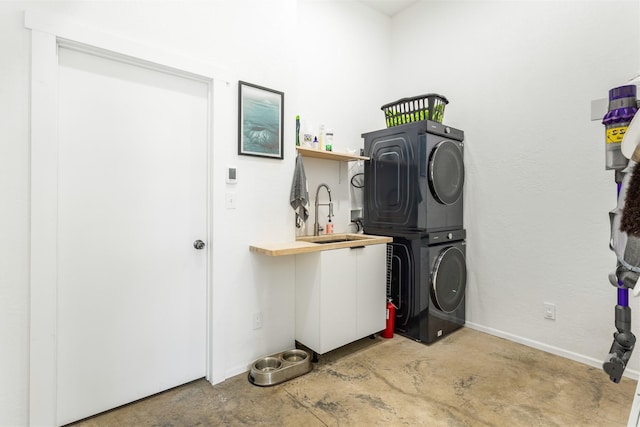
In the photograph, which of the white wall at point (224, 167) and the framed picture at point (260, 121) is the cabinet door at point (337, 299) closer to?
the white wall at point (224, 167)

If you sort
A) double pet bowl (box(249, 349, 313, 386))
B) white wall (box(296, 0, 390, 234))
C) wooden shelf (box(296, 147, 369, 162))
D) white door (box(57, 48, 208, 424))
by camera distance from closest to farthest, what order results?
white door (box(57, 48, 208, 424)) < double pet bowl (box(249, 349, 313, 386)) < wooden shelf (box(296, 147, 369, 162)) < white wall (box(296, 0, 390, 234))

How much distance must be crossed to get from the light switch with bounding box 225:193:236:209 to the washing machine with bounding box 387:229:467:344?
1.55m

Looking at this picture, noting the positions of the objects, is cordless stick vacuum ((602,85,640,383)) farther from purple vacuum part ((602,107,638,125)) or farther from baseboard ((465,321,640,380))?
baseboard ((465,321,640,380))

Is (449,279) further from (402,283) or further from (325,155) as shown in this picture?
(325,155)

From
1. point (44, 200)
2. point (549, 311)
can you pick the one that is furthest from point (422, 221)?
point (44, 200)

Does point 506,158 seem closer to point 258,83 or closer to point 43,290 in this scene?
point 258,83

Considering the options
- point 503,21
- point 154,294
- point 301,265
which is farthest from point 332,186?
point 503,21

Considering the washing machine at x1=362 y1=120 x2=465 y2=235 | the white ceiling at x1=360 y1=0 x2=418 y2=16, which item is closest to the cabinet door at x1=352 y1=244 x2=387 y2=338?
the washing machine at x1=362 y1=120 x2=465 y2=235

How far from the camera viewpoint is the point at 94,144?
1.81 m

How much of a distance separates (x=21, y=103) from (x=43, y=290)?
95 cm

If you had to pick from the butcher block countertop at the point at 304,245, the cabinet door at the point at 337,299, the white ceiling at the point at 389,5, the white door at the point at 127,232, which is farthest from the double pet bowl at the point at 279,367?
the white ceiling at the point at 389,5

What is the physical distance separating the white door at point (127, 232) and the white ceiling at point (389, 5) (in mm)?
2504

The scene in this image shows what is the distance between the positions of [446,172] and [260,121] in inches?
68.1

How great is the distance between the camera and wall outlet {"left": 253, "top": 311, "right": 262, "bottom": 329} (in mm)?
2389
